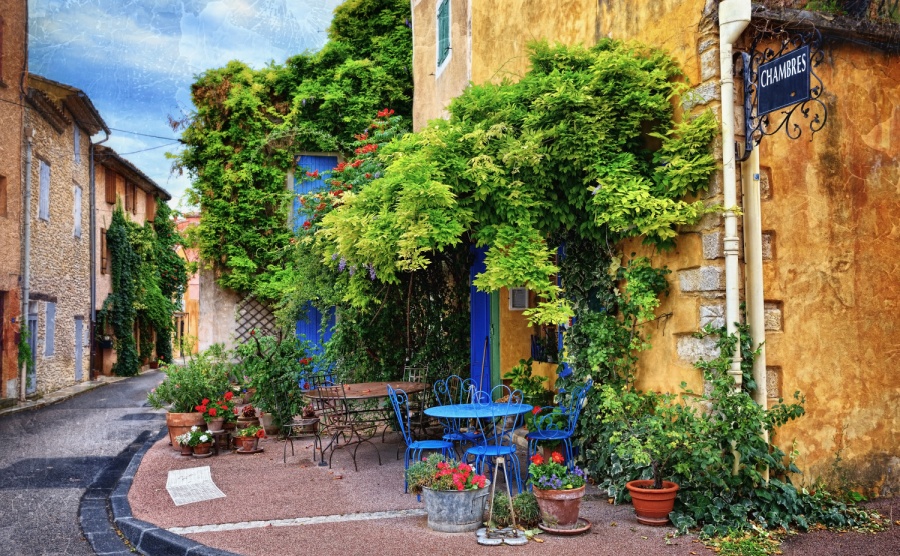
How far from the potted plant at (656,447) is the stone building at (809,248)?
382 millimetres

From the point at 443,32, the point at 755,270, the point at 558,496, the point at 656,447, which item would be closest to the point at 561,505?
the point at 558,496

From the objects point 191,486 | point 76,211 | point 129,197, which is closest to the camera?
point 191,486

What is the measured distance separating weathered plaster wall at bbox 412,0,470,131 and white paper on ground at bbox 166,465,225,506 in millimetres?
6093

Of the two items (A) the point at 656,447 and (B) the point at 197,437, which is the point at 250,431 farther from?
(A) the point at 656,447

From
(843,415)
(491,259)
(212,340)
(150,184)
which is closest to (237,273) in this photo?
(212,340)

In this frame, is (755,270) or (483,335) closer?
(755,270)

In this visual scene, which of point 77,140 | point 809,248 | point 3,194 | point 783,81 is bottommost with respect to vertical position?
point 809,248

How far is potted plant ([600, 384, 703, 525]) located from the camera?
16.9 feet

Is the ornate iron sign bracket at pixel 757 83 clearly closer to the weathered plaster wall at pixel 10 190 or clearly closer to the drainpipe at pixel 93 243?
the weathered plaster wall at pixel 10 190

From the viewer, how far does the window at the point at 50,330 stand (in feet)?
59.5

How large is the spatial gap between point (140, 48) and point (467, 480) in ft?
84.3

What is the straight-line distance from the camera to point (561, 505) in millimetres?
5105

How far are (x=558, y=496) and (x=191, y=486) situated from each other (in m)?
3.78

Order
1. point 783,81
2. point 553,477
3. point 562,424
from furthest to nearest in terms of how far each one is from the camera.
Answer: point 562,424
point 553,477
point 783,81
